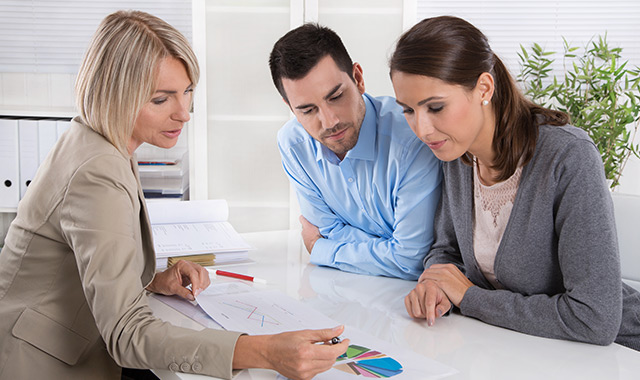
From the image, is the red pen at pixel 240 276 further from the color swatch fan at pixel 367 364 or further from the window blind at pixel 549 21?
the window blind at pixel 549 21

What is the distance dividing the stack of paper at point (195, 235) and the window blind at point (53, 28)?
159 centimetres

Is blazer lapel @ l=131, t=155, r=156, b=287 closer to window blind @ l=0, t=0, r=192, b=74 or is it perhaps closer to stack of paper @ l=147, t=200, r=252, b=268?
stack of paper @ l=147, t=200, r=252, b=268

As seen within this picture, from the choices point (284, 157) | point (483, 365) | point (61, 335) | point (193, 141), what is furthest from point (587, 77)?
point (61, 335)

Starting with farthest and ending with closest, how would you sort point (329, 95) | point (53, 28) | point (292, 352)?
point (53, 28), point (329, 95), point (292, 352)

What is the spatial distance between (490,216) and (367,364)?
0.52 m

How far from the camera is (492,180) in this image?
4.65ft

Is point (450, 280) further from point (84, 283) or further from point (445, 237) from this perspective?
point (84, 283)

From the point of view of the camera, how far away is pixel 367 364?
1082 mm

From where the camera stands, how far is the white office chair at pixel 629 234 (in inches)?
57.2

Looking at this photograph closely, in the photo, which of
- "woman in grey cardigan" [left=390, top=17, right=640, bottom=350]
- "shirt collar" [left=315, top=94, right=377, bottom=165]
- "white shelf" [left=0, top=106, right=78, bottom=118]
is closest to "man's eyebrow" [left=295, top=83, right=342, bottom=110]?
"shirt collar" [left=315, top=94, right=377, bottom=165]

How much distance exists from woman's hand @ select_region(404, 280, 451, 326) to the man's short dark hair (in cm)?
71

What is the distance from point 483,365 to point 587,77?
6.76 feet

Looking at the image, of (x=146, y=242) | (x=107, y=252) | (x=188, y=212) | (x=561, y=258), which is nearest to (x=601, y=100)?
(x=561, y=258)

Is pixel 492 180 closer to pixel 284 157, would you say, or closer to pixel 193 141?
pixel 284 157
